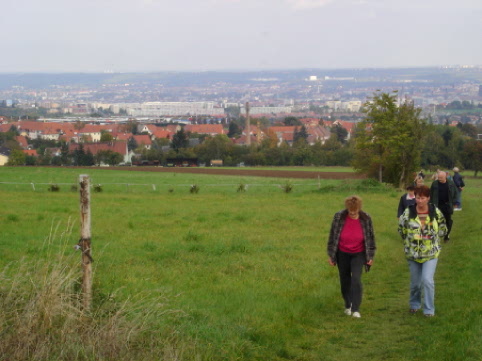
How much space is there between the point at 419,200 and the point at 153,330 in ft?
13.9

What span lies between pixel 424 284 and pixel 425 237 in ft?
2.07

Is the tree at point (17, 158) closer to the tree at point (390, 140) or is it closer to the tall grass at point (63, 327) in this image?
the tree at point (390, 140)

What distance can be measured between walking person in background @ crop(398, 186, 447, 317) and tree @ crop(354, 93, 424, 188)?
3501 cm

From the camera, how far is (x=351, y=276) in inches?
393

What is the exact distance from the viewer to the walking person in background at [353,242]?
9.76 metres

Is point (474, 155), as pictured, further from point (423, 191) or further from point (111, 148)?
point (423, 191)

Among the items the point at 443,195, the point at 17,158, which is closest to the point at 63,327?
the point at 443,195

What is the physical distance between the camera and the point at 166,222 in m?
20.8

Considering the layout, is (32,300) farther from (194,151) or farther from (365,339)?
(194,151)

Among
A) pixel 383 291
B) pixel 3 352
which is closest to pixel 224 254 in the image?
pixel 383 291

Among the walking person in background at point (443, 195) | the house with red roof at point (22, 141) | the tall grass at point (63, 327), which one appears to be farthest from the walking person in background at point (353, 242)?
the house with red roof at point (22, 141)

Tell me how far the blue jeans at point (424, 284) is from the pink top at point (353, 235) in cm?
80

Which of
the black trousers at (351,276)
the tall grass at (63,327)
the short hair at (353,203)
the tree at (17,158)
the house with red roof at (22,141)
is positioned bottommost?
the house with red roof at (22,141)

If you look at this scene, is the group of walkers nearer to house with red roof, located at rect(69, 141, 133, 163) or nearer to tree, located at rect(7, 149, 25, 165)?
tree, located at rect(7, 149, 25, 165)
